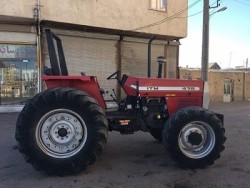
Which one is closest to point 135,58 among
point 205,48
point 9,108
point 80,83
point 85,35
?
point 85,35

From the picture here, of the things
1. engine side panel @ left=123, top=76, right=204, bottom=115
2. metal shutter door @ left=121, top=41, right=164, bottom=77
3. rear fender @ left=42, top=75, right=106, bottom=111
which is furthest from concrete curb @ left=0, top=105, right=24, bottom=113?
engine side panel @ left=123, top=76, right=204, bottom=115

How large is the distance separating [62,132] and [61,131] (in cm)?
2

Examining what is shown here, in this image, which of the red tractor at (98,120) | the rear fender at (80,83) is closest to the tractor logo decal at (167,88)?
the red tractor at (98,120)

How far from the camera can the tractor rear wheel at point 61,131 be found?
600 cm

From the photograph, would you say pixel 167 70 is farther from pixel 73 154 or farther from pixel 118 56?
pixel 73 154

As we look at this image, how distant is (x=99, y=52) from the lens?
18734 mm

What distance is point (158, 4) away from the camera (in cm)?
2039

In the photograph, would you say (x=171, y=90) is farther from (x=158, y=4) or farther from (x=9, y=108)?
(x=158, y=4)

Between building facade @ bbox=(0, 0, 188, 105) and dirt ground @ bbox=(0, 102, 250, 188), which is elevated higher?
building facade @ bbox=(0, 0, 188, 105)

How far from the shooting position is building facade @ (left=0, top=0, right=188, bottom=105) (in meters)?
16.3

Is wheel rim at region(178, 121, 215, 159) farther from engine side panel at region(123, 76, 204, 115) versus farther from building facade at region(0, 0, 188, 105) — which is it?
building facade at region(0, 0, 188, 105)

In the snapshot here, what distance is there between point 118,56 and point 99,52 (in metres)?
1.19

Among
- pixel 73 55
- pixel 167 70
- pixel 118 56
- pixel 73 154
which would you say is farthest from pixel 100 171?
pixel 167 70

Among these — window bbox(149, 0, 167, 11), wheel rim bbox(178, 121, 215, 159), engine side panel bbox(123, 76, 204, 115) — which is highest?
window bbox(149, 0, 167, 11)
